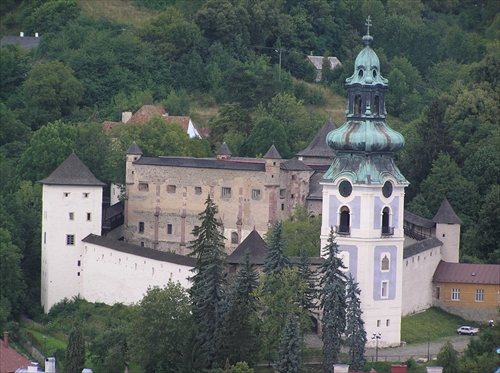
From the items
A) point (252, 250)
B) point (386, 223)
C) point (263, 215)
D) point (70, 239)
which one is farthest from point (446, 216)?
point (70, 239)

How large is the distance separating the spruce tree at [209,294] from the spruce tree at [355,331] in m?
4.81

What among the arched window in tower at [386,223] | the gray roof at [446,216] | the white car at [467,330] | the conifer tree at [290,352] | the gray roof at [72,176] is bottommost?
the conifer tree at [290,352]

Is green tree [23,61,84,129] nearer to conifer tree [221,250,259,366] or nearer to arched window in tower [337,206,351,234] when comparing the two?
arched window in tower [337,206,351,234]

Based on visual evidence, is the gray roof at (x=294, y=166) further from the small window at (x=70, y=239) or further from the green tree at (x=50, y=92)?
the green tree at (x=50, y=92)

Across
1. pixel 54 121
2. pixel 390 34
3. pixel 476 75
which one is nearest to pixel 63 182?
pixel 54 121

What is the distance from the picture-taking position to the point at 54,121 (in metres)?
112

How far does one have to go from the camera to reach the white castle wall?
79688mm

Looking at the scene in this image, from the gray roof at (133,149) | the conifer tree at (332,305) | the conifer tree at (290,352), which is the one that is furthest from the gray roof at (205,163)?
the conifer tree at (290,352)

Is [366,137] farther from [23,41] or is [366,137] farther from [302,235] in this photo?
[23,41]

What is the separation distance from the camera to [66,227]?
3337 inches

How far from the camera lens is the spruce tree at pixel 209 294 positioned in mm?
71188

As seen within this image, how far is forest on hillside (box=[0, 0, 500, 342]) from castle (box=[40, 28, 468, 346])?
10.5 feet

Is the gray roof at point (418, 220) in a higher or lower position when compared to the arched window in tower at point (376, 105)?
lower

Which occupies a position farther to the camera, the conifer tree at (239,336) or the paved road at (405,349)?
the paved road at (405,349)
